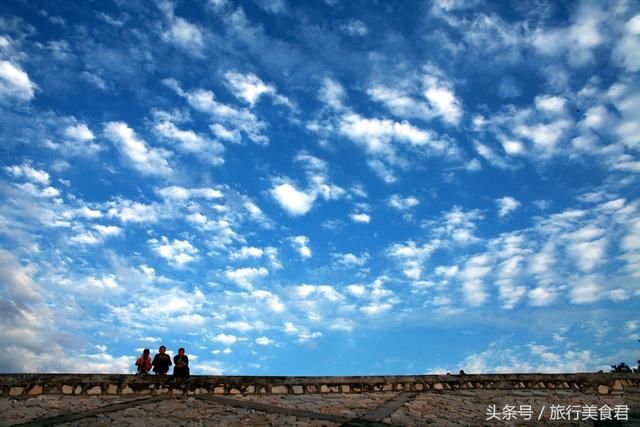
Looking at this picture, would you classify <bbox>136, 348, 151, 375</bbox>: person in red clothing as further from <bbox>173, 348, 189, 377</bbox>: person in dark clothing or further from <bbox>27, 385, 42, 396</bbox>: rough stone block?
<bbox>27, 385, 42, 396</bbox>: rough stone block

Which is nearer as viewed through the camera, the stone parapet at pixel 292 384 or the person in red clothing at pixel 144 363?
the stone parapet at pixel 292 384

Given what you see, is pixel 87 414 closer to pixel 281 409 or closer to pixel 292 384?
pixel 281 409

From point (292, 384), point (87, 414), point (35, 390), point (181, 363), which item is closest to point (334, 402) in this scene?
point (292, 384)

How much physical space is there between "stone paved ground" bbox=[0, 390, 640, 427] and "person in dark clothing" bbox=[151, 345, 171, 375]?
1.74 metres

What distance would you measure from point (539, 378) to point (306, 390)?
19.1ft

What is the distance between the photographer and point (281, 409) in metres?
6.47

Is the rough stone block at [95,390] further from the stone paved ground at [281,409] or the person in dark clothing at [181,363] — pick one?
the person in dark clothing at [181,363]

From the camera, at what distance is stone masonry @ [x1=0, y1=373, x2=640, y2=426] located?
228 inches

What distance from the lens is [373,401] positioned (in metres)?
7.59

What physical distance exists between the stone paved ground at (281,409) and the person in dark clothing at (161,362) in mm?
1741

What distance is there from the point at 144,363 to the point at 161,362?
0.63 m

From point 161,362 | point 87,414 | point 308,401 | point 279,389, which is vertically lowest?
point 87,414

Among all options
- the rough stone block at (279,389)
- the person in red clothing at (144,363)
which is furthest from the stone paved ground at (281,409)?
the person in red clothing at (144,363)

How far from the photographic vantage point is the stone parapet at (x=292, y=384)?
6.88 metres
